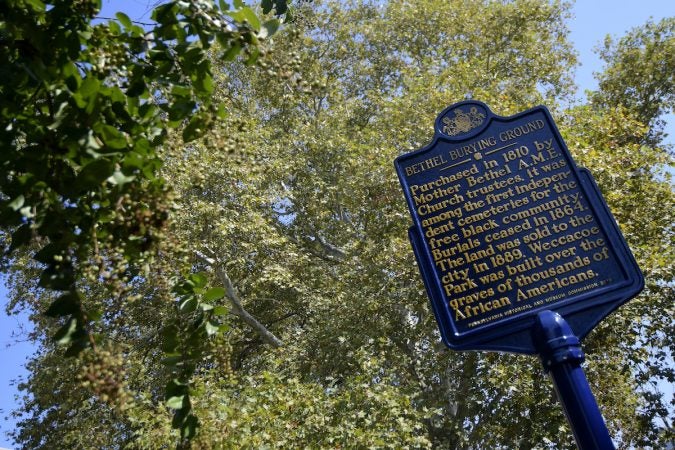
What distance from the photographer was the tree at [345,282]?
8.57m

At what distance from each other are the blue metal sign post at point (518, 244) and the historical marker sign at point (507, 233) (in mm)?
11

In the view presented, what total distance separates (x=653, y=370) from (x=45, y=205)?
12331 mm

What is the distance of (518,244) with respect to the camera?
20.5ft

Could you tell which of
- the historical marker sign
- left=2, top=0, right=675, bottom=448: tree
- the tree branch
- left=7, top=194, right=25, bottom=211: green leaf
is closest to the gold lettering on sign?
the historical marker sign

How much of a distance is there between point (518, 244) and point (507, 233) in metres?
0.18

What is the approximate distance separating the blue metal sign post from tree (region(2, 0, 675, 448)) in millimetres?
2283

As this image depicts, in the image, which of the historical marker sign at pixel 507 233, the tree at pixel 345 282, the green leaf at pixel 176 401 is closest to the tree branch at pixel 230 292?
the tree at pixel 345 282

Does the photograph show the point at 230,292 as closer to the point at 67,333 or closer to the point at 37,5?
the point at 67,333

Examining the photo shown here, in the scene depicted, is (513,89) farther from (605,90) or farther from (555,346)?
(555,346)

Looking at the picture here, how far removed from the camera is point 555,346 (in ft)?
17.9

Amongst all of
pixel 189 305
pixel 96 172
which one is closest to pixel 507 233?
pixel 189 305

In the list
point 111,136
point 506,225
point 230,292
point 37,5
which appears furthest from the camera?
point 230,292

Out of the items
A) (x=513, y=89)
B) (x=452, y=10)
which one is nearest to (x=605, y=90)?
(x=513, y=89)

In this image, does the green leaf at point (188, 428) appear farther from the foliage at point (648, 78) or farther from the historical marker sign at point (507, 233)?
the foliage at point (648, 78)
